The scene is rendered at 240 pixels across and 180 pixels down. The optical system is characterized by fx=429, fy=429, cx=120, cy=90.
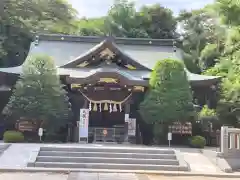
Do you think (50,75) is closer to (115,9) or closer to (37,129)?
(37,129)

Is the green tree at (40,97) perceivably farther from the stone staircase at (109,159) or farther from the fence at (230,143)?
the fence at (230,143)

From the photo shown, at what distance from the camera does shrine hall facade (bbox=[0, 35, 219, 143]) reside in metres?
20.4

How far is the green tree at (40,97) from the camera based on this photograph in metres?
19.1

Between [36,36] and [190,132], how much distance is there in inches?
476

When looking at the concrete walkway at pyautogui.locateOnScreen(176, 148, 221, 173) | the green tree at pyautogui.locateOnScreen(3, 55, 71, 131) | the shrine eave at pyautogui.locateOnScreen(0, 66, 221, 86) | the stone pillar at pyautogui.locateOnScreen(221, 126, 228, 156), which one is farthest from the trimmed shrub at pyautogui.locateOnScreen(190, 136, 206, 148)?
the green tree at pyautogui.locateOnScreen(3, 55, 71, 131)

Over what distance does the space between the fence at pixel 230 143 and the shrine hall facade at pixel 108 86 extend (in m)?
6.31

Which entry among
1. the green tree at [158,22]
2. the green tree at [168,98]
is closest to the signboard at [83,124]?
the green tree at [168,98]

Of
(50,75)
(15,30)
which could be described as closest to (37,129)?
(50,75)

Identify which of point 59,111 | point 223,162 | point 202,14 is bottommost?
point 223,162

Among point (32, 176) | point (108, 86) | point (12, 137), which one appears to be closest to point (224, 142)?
point (32, 176)

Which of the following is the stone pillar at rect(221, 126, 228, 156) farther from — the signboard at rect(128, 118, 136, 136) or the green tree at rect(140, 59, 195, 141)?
the signboard at rect(128, 118, 136, 136)

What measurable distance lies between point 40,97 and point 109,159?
21.1 feet

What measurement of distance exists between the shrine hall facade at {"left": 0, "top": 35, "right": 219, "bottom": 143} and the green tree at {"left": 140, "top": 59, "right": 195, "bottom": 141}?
117 cm

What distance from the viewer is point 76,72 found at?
22.0 metres
